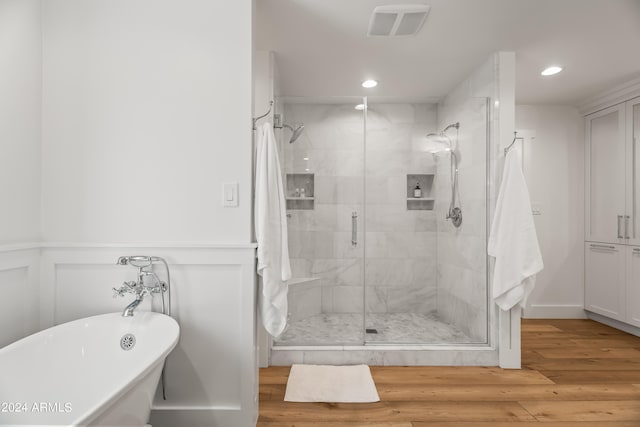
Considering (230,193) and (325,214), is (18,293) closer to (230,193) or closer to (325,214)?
(230,193)

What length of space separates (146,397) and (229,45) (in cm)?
169

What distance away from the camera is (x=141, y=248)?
6.09 feet

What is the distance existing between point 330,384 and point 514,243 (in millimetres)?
1673

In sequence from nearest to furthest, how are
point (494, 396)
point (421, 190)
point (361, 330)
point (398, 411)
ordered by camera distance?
1. point (398, 411)
2. point (494, 396)
3. point (361, 330)
4. point (421, 190)

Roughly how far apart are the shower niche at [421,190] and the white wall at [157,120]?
6.62 ft

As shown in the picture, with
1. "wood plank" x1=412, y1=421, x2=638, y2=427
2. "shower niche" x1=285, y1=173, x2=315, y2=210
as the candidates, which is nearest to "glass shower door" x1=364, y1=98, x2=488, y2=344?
"shower niche" x1=285, y1=173, x2=315, y2=210

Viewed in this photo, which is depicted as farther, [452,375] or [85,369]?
[452,375]

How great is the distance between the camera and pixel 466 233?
317 cm

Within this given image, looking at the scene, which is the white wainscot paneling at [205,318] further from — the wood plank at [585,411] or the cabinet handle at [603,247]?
the cabinet handle at [603,247]

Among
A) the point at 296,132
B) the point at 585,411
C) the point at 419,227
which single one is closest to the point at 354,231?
the point at 419,227

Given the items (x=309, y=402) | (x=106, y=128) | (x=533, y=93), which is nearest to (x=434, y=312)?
(x=309, y=402)

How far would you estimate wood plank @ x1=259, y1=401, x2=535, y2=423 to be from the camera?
1997mm

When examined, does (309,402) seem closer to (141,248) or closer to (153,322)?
(153,322)

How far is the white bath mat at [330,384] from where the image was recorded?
7.25 ft
